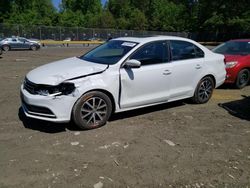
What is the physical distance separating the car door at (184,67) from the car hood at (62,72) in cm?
167

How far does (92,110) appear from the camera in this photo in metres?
5.86

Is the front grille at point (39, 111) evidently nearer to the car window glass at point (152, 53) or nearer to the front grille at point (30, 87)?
the front grille at point (30, 87)

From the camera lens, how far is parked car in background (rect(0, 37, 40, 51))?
30062mm

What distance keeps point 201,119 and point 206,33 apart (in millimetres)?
66222

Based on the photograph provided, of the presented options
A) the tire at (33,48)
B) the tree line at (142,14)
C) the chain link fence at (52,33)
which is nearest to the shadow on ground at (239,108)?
the tire at (33,48)

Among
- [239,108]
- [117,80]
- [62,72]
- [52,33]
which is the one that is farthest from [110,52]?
[52,33]

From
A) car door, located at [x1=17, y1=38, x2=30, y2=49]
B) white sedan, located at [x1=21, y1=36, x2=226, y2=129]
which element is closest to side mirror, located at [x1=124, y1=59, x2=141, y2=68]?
white sedan, located at [x1=21, y1=36, x2=226, y2=129]

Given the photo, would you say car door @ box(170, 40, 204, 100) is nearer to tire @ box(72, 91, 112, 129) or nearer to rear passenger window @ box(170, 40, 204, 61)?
rear passenger window @ box(170, 40, 204, 61)

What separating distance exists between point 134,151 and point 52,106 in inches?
60.6

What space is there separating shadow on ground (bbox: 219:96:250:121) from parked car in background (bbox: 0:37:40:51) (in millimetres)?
25712

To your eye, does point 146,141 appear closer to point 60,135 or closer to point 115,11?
point 60,135

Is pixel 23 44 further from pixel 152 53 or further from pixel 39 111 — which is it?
pixel 39 111

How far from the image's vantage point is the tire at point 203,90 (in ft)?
25.0

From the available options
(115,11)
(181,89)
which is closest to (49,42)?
(181,89)
